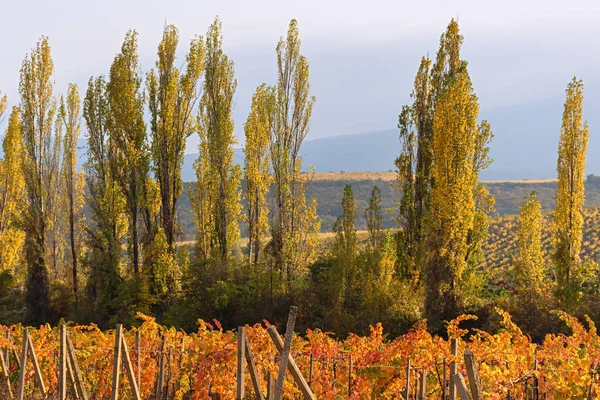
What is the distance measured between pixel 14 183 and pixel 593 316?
877 inches

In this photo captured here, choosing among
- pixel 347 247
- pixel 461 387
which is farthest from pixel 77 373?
pixel 347 247

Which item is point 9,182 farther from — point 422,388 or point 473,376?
point 473,376

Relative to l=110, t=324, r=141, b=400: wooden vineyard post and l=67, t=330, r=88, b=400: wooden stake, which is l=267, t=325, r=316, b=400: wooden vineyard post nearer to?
l=110, t=324, r=141, b=400: wooden vineyard post

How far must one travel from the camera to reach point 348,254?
18.6 meters

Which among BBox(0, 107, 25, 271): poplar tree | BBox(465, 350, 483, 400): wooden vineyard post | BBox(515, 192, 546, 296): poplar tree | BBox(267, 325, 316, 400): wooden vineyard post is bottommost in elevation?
BBox(515, 192, 546, 296): poplar tree

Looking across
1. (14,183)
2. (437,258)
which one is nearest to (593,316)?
(437,258)

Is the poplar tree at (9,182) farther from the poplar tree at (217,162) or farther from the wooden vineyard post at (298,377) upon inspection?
the wooden vineyard post at (298,377)

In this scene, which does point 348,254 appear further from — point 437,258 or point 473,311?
point 473,311

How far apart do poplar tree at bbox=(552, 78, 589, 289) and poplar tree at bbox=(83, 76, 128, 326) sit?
14.3 m

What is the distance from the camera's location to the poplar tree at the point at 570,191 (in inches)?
719

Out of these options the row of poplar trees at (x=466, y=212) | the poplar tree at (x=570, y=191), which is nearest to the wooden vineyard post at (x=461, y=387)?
the row of poplar trees at (x=466, y=212)

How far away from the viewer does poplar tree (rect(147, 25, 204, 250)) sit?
71.8 ft

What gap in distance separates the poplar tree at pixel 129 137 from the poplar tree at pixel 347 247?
7.42 m

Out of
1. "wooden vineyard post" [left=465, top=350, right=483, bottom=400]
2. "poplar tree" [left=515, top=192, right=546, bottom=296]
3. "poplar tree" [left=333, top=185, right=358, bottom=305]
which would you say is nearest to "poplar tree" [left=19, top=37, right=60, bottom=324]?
"poplar tree" [left=333, top=185, right=358, bottom=305]
